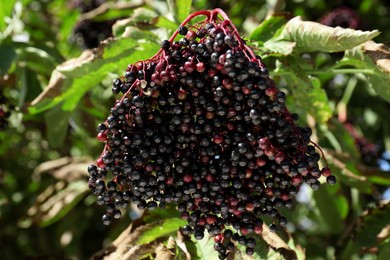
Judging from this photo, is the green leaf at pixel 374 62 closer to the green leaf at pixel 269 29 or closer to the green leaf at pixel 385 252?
the green leaf at pixel 269 29

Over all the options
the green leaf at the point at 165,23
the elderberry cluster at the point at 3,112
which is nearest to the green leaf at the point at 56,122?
the elderberry cluster at the point at 3,112

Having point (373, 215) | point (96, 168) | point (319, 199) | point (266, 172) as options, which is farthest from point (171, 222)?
point (319, 199)

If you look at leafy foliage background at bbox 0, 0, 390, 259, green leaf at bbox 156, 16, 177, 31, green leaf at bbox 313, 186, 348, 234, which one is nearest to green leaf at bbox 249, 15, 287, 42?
leafy foliage background at bbox 0, 0, 390, 259

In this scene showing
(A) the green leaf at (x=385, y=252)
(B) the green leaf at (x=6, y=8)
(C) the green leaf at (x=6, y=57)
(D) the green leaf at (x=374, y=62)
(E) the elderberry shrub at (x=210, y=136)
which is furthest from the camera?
(B) the green leaf at (x=6, y=8)

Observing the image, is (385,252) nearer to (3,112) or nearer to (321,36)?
(321,36)

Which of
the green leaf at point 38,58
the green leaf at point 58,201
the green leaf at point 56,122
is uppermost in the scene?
the green leaf at point 38,58

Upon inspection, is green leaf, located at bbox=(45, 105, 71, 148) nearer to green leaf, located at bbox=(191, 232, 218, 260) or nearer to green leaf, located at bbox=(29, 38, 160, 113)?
green leaf, located at bbox=(29, 38, 160, 113)

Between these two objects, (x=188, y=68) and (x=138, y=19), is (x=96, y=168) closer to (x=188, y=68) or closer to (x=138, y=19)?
(x=188, y=68)
